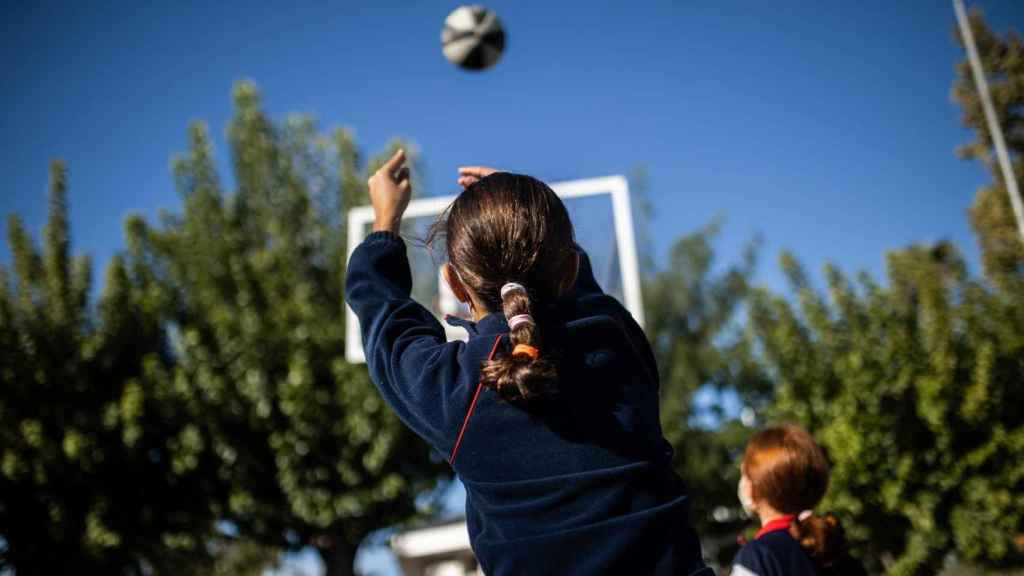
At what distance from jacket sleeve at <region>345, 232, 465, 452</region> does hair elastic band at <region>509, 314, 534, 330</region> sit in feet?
0.56

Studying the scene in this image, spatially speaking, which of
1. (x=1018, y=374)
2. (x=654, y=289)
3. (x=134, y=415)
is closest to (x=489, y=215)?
(x=134, y=415)

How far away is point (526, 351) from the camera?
1265 millimetres

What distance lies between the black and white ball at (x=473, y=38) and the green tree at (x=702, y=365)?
7.83 meters

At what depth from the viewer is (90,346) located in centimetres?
1202

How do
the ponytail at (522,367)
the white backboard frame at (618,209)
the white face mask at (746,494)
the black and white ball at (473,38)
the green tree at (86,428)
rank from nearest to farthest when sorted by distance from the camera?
the ponytail at (522,367) → the white face mask at (746,494) → the black and white ball at (473,38) → the white backboard frame at (618,209) → the green tree at (86,428)

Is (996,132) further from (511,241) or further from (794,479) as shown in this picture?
(511,241)

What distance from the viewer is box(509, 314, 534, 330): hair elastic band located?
1.30m

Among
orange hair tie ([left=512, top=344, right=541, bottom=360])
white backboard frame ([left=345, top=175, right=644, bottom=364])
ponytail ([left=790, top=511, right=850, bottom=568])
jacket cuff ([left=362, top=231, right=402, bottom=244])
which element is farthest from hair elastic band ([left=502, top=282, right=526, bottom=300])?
white backboard frame ([left=345, top=175, right=644, bottom=364])

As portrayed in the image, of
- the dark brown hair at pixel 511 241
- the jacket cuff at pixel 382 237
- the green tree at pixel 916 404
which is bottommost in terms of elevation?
the green tree at pixel 916 404

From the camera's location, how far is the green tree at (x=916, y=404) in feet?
38.0

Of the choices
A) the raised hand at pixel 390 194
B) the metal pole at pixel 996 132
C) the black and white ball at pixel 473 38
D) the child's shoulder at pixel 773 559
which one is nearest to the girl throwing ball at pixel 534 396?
the raised hand at pixel 390 194

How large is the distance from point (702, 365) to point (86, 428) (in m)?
12.2

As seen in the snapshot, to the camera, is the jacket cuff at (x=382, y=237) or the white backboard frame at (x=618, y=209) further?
the white backboard frame at (x=618, y=209)

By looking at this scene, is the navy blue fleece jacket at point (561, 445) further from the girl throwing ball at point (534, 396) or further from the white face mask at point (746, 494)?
the white face mask at point (746, 494)
